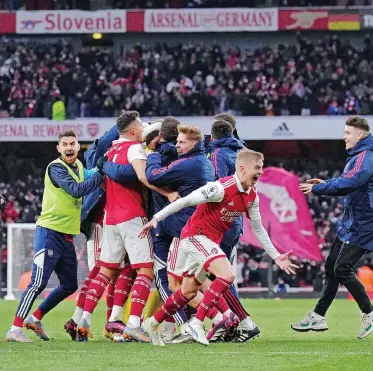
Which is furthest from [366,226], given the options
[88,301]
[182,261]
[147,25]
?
[147,25]

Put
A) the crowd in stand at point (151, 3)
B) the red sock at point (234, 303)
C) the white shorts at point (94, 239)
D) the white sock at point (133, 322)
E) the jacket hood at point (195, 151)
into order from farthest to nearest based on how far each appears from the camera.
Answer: the crowd in stand at point (151, 3)
the white shorts at point (94, 239)
the red sock at point (234, 303)
the white sock at point (133, 322)
the jacket hood at point (195, 151)

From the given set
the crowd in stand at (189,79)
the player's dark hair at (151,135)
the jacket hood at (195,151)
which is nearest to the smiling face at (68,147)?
the player's dark hair at (151,135)

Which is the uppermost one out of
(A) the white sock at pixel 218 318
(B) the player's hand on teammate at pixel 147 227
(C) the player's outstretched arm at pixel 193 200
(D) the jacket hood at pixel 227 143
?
(D) the jacket hood at pixel 227 143

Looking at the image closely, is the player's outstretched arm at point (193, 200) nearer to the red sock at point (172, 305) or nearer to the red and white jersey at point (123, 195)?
the red sock at point (172, 305)

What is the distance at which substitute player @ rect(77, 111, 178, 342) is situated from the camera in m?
10.5

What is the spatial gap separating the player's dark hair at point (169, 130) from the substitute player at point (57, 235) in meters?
0.94

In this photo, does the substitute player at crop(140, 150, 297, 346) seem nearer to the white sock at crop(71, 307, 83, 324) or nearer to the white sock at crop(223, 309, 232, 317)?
the white sock at crop(223, 309, 232, 317)

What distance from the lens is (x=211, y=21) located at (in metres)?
37.7

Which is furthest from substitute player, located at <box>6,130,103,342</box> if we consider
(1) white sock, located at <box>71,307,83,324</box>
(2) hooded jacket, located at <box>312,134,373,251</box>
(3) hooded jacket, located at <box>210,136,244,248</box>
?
(2) hooded jacket, located at <box>312,134,373,251</box>

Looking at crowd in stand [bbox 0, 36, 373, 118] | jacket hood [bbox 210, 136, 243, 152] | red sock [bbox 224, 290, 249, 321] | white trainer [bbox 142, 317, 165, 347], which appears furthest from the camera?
crowd in stand [bbox 0, 36, 373, 118]

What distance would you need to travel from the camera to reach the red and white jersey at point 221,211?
9984 mm

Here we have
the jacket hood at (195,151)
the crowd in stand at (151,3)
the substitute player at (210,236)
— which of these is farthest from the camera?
the crowd in stand at (151,3)

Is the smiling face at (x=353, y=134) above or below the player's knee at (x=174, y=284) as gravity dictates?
above

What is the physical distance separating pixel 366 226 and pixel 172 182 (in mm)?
2117
